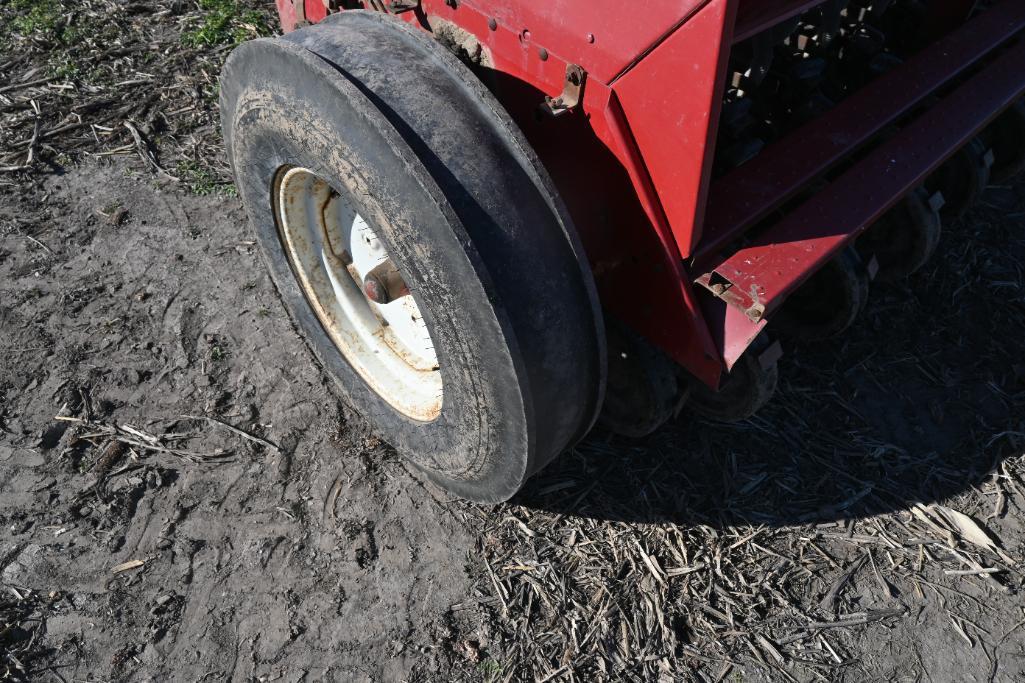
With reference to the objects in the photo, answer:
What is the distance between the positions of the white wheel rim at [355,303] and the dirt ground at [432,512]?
0.27 meters

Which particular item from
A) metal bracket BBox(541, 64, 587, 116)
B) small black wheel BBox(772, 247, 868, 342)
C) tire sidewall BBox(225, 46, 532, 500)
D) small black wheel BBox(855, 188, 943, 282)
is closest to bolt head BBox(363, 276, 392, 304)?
tire sidewall BBox(225, 46, 532, 500)

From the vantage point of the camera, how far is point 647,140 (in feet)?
5.87

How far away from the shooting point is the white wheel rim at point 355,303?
8.11ft

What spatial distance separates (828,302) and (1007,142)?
1.50 m

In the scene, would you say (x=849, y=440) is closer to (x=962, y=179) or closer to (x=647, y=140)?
(x=962, y=179)

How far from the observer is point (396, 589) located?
236cm

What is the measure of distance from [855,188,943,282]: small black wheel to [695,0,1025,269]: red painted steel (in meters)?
0.47

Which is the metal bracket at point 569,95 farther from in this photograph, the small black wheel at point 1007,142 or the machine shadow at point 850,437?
the small black wheel at point 1007,142

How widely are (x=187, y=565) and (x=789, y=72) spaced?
2.53 metres

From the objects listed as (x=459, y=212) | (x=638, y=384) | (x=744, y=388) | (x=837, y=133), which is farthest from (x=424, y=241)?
(x=837, y=133)

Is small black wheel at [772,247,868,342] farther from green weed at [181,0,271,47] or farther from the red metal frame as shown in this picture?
green weed at [181,0,271,47]

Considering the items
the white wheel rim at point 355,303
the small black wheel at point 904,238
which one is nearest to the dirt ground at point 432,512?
the small black wheel at point 904,238

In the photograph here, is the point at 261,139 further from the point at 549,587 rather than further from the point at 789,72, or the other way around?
the point at 789,72

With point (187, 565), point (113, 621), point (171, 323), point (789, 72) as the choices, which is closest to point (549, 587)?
point (187, 565)
